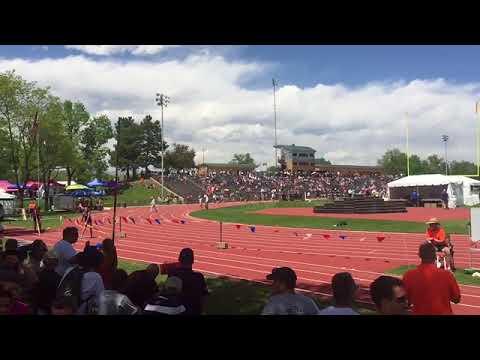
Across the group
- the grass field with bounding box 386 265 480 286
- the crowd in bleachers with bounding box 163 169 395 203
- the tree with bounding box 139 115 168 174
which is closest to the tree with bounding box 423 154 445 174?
the crowd in bleachers with bounding box 163 169 395 203

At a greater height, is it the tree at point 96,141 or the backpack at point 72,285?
the tree at point 96,141

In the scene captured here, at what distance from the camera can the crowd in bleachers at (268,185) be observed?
61.7 m

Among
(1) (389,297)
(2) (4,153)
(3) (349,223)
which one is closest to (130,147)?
(2) (4,153)

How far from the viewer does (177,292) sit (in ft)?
13.2

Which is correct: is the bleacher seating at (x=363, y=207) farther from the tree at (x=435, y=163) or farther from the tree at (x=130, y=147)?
the tree at (x=435, y=163)

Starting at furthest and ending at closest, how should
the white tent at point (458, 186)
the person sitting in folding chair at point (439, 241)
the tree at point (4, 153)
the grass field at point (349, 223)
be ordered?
the white tent at point (458, 186) < the tree at point (4, 153) < the grass field at point (349, 223) < the person sitting in folding chair at point (439, 241)

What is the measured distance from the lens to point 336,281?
11.1 feet

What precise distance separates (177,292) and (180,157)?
284 ft

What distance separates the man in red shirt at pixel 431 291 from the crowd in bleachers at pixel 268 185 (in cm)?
5336

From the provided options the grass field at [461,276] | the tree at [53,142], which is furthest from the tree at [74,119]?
the grass field at [461,276]

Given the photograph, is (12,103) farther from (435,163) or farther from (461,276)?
(435,163)

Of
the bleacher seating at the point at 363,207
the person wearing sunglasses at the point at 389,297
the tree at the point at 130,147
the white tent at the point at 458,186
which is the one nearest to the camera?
the person wearing sunglasses at the point at 389,297
